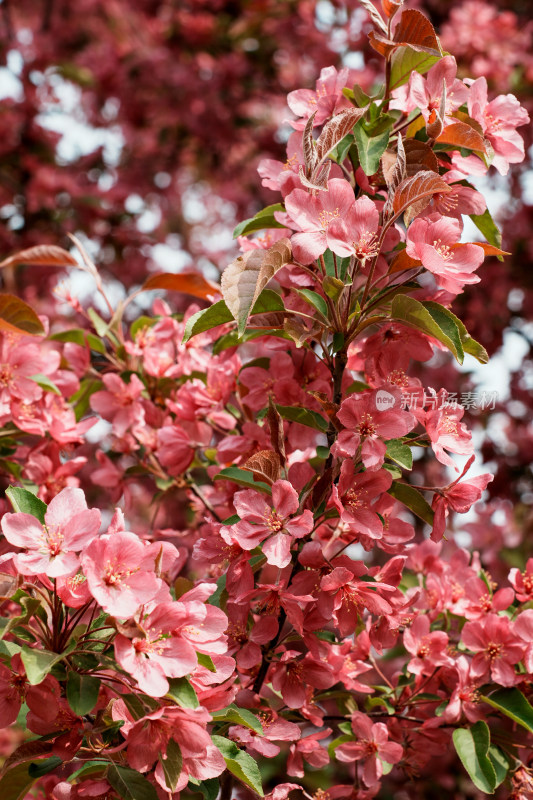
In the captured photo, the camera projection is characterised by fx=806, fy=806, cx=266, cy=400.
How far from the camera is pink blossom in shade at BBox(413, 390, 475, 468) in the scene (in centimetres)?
103

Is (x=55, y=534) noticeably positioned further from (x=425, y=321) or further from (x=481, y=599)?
(x=481, y=599)

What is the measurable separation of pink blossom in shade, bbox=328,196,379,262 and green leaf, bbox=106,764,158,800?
655 millimetres

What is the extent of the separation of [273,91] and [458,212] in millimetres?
3491

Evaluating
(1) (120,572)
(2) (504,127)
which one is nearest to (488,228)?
(2) (504,127)

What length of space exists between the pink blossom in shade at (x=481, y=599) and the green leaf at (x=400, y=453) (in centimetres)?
32

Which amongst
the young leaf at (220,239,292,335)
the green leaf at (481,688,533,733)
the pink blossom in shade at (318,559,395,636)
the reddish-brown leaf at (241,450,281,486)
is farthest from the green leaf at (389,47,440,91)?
the green leaf at (481,688,533,733)

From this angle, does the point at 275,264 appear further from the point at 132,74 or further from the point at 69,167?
the point at 132,74

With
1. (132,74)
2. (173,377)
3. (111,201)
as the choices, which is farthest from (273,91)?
(173,377)

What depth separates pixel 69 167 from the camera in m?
3.94

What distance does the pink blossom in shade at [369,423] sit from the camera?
0.99 m

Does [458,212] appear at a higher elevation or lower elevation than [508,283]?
higher

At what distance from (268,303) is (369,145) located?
256 mm

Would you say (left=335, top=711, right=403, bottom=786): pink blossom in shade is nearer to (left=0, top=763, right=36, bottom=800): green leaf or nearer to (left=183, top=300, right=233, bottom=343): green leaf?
(left=0, top=763, right=36, bottom=800): green leaf

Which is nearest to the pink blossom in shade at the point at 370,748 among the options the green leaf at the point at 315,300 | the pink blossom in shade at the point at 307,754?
the pink blossom in shade at the point at 307,754
